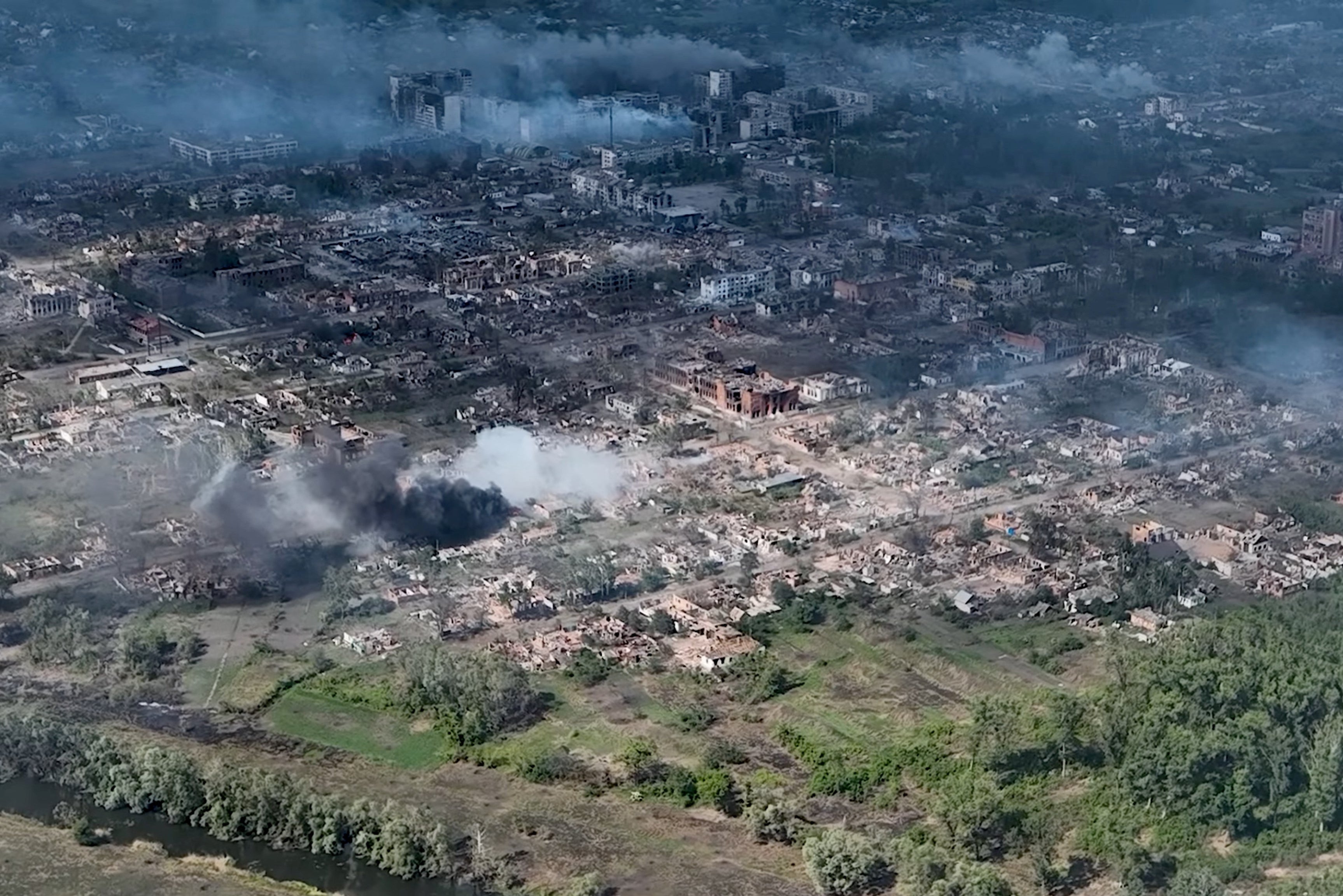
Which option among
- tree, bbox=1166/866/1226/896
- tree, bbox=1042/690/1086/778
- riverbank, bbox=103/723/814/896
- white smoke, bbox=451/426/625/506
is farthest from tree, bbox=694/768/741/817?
white smoke, bbox=451/426/625/506

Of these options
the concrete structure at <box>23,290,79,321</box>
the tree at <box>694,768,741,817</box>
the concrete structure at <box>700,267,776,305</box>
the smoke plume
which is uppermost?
the tree at <box>694,768,741,817</box>

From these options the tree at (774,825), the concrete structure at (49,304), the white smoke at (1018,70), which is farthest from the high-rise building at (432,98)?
the tree at (774,825)

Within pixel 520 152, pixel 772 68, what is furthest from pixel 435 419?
pixel 772 68

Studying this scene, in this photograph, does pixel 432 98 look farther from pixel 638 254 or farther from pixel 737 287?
pixel 737 287

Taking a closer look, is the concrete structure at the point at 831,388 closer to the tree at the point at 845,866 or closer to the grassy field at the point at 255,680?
the grassy field at the point at 255,680

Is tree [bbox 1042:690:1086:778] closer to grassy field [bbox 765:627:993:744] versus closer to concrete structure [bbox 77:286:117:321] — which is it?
grassy field [bbox 765:627:993:744]

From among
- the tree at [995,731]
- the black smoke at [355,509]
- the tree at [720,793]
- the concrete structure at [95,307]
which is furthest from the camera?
the concrete structure at [95,307]

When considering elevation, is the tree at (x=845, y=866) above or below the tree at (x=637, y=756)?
above

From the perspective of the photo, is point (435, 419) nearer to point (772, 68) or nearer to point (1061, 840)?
point (1061, 840)
